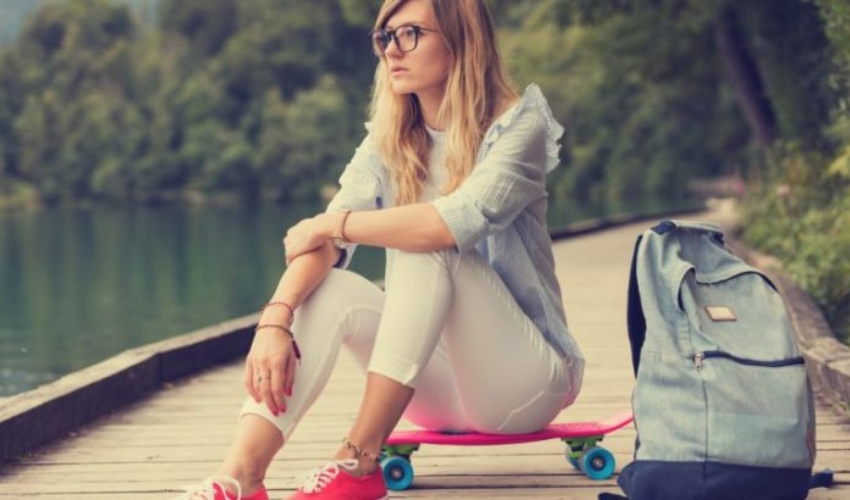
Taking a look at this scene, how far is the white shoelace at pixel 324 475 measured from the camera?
262cm

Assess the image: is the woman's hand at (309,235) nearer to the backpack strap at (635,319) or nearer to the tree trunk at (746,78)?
the backpack strap at (635,319)

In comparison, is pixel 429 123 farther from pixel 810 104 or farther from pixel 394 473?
pixel 810 104

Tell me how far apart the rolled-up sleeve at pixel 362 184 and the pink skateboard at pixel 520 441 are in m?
0.40

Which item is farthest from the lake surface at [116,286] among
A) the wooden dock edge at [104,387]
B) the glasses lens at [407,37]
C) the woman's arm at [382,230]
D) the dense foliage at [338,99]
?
the glasses lens at [407,37]

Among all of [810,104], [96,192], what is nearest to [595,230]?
[810,104]

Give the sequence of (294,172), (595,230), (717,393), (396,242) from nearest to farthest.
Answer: (717,393)
(396,242)
(595,230)
(294,172)

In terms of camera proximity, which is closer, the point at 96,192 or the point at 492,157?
the point at 492,157

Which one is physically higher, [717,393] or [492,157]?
[492,157]

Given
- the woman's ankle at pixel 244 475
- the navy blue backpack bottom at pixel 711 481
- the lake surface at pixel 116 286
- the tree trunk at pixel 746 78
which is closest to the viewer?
the navy blue backpack bottom at pixel 711 481

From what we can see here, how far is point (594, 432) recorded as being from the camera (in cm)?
303

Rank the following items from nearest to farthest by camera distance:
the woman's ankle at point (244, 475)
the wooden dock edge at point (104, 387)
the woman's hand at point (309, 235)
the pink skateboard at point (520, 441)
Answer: the woman's ankle at point (244, 475), the woman's hand at point (309, 235), the pink skateboard at point (520, 441), the wooden dock edge at point (104, 387)

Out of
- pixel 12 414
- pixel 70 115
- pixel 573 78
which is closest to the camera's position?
pixel 12 414

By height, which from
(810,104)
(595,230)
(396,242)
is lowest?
(595,230)

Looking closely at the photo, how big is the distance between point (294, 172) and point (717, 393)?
54.4 m
